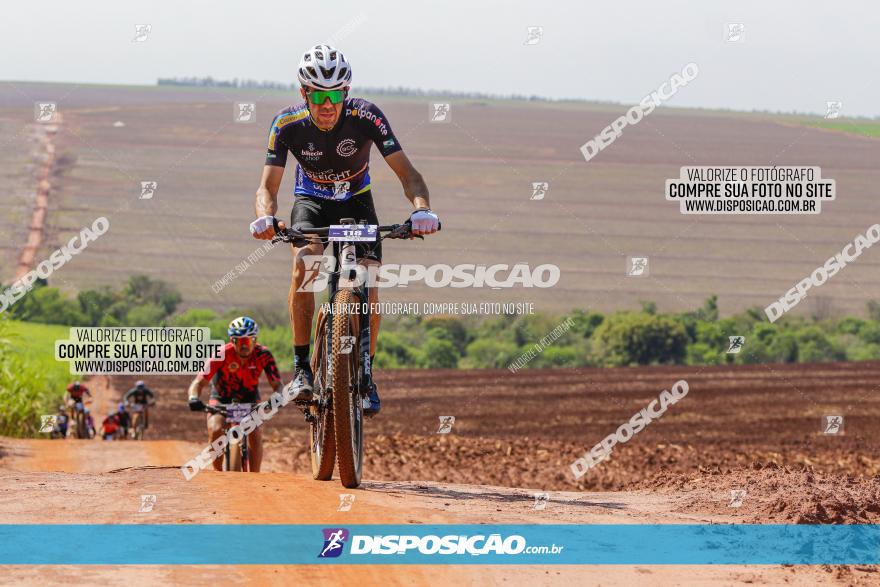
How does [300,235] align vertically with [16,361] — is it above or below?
above

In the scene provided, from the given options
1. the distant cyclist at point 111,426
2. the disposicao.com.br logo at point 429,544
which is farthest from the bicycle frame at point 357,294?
the distant cyclist at point 111,426

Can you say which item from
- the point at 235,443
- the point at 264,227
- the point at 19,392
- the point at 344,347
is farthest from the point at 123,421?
the point at 264,227

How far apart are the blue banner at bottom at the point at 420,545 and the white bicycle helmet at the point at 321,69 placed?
3492 mm

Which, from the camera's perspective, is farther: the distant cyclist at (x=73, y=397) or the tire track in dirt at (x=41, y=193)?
the tire track in dirt at (x=41, y=193)

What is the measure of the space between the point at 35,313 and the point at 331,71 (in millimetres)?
31253

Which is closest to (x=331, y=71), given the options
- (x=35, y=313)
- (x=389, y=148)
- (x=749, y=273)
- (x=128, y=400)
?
(x=389, y=148)

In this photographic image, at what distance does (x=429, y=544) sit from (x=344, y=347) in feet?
6.57

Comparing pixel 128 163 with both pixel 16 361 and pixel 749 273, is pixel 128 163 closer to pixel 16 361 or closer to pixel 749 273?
pixel 749 273

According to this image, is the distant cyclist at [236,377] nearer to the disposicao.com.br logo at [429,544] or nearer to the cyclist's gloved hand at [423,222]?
the cyclist's gloved hand at [423,222]

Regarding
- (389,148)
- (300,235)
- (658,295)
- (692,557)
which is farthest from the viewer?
(658,295)

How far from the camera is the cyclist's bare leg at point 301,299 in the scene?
966 centimetres

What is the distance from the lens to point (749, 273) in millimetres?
53344

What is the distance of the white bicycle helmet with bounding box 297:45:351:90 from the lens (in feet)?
31.3

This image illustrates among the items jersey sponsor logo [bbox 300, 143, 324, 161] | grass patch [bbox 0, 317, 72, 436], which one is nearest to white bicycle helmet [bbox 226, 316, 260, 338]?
jersey sponsor logo [bbox 300, 143, 324, 161]
